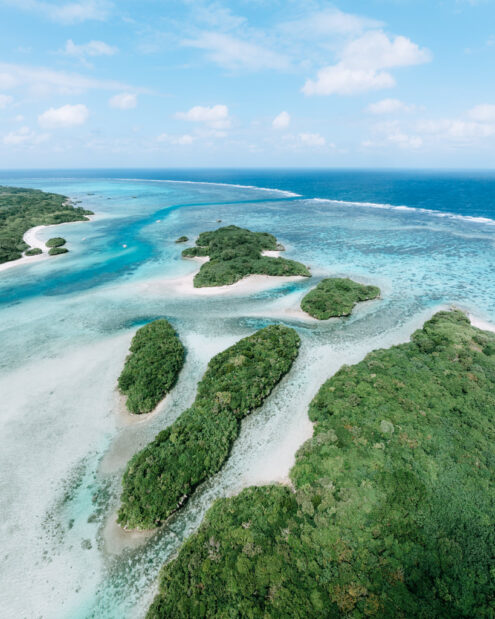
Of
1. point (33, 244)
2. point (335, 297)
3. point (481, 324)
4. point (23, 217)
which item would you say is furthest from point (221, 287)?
point (23, 217)

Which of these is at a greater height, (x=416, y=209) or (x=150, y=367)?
(x=150, y=367)

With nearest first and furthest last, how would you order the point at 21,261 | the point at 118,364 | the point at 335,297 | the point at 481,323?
the point at 118,364 → the point at 481,323 → the point at 335,297 → the point at 21,261

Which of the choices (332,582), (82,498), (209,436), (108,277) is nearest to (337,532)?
(332,582)

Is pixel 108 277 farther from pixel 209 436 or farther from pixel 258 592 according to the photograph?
pixel 258 592

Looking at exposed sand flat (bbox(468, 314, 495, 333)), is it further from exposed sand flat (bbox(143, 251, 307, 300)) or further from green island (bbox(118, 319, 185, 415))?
green island (bbox(118, 319, 185, 415))

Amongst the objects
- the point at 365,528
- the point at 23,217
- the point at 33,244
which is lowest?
the point at 33,244

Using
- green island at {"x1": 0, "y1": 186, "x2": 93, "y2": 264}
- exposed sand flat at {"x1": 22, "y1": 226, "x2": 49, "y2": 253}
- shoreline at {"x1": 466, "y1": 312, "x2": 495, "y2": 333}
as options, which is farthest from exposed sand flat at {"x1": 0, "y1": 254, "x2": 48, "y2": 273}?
shoreline at {"x1": 466, "y1": 312, "x2": 495, "y2": 333}

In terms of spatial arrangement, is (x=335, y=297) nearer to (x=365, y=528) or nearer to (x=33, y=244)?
(x=365, y=528)
